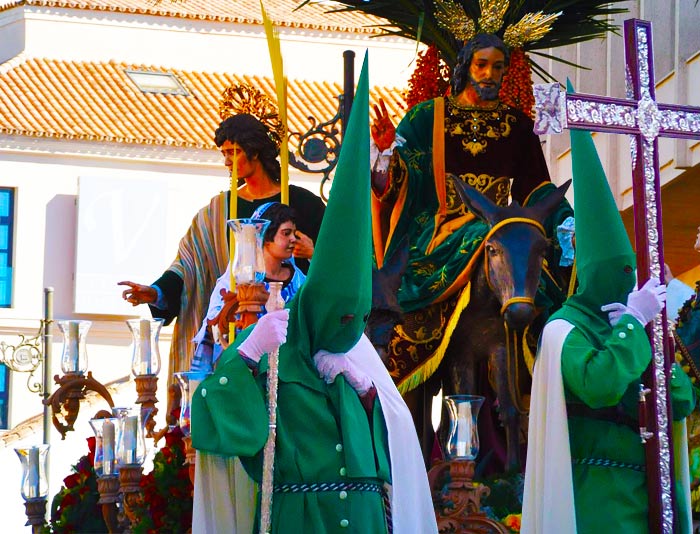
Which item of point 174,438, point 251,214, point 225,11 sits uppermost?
point 225,11

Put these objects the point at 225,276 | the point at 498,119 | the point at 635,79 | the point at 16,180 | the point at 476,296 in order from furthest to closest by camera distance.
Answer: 1. the point at 16,180
2. the point at 498,119
3. the point at 476,296
4. the point at 225,276
5. the point at 635,79

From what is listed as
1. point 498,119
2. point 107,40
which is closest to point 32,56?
point 107,40

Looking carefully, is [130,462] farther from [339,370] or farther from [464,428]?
[339,370]

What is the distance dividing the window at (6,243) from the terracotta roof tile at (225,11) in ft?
15.2

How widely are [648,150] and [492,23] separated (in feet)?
10.7

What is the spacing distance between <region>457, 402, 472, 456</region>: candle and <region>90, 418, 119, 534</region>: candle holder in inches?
66.1

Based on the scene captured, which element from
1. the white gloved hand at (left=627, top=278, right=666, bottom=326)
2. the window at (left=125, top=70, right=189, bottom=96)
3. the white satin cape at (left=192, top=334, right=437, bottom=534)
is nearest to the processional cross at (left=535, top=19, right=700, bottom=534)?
the white gloved hand at (left=627, top=278, right=666, bottom=326)

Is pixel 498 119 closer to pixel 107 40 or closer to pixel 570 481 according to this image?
pixel 570 481

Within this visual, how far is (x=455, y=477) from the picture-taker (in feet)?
26.3

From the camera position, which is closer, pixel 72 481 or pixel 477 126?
pixel 72 481

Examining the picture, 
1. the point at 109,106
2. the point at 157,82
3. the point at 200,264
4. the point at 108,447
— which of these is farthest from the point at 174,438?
the point at 157,82

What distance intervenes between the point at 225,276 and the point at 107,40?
27175mm

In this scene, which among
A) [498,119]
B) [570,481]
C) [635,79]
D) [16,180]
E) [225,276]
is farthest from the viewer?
[16,180]

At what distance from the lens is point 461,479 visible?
8016mm
